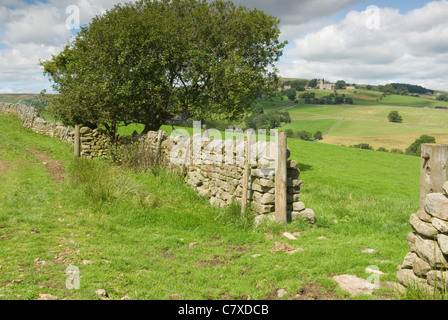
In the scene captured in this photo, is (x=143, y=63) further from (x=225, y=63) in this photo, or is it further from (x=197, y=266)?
(x=197, y=266)

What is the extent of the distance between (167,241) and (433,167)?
17.7ft

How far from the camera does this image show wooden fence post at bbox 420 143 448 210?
17.6 feet

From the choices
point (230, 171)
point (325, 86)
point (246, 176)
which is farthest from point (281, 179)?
point (325, 86)

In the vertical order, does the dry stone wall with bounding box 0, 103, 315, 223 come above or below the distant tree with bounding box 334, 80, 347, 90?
below

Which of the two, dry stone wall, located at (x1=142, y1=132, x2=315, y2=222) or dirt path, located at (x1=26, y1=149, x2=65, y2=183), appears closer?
dry stone wall, located at (x1=142, y1=132, x2=315, y2=222)

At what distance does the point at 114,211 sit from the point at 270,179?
432cm

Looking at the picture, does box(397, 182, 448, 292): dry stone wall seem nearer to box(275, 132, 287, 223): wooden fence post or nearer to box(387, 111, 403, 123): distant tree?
box(275, 132, 287, 223): wooden fence post

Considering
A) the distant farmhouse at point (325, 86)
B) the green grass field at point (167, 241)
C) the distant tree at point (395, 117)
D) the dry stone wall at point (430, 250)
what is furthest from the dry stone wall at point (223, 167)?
the distant farmhouse at point (325, 86)

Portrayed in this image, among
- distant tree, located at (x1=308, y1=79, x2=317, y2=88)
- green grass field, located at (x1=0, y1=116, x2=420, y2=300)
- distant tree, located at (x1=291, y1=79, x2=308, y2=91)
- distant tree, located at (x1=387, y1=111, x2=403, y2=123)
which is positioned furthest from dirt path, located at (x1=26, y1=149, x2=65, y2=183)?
distant tree, located at (x1=308, y1=79, x2=317, y2=88)

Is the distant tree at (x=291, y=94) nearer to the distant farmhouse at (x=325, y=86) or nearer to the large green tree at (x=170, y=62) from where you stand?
the distant farmhouse at (x=325, y=86)

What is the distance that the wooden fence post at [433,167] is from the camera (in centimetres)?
537

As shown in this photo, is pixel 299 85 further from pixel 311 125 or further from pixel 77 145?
pixel 77 145

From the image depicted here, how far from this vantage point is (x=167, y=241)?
781 cm

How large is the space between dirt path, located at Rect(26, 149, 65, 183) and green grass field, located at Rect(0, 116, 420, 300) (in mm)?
407
